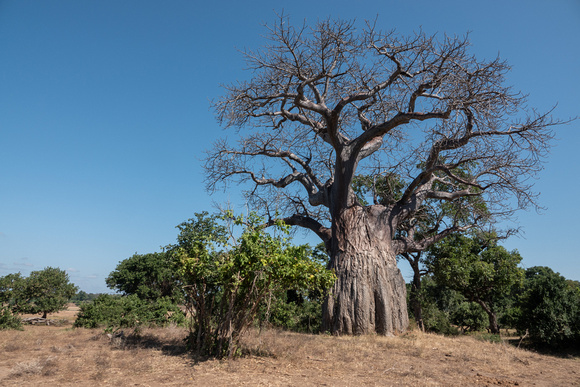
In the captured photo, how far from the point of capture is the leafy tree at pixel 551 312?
34.3ft

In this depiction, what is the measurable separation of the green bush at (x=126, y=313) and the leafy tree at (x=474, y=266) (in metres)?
10.8

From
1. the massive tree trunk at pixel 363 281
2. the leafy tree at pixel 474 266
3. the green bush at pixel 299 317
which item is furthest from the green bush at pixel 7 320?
the leafy tree at pixel 474 266

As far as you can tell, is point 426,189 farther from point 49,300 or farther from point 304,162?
point 49,300

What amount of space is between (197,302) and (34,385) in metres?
2.40

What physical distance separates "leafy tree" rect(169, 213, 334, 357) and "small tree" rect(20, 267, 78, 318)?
13.1 m

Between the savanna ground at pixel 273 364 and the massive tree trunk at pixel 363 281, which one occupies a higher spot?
the massive tree trunk at pixel 363 281

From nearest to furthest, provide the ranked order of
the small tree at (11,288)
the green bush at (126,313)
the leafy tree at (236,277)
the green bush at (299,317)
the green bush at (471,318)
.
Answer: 1. the leafy tree at (236,277)
2. the green bush at (126,313)
3. the green bush at (299,317)
4. the small tree at (11,288)
5. the green bush at (471,318)

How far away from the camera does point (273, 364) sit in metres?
5.76

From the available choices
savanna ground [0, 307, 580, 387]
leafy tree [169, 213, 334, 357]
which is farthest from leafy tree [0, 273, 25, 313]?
leafy tree [169, 213, 334, 357]

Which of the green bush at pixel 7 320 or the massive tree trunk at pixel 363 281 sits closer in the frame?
the massive tree trunk at pixel 363 281

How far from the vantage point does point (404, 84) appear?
10.3 m

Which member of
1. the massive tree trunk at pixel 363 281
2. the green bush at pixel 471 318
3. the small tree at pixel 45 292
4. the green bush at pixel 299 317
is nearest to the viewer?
the massive tree trunk at pixel 363 281

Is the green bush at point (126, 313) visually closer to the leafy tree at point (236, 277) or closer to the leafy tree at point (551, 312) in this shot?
the leafy tree at point (236, 277)

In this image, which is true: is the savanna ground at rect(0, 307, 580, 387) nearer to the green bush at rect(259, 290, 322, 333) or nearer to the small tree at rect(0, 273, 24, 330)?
the green bush at rect(259, 290, 322, 333)
